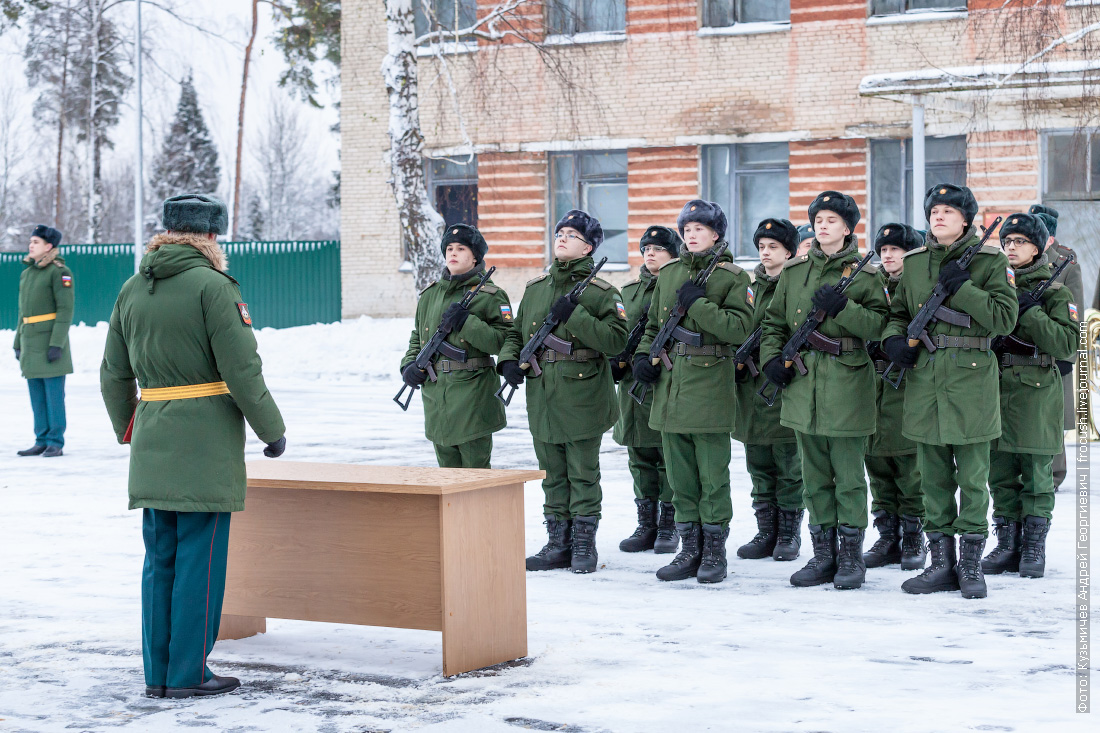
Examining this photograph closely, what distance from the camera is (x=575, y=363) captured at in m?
7.62

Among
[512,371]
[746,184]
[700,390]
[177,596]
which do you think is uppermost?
[746,184]

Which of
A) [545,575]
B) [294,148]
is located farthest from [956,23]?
[294,148]

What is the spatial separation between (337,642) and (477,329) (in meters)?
2.07

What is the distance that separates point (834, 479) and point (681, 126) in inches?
616

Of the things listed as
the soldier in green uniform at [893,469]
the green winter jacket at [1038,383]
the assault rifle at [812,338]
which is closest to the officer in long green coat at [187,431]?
the assault rifle at [812,338]

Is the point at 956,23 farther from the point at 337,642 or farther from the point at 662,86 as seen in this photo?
the point at 337,642

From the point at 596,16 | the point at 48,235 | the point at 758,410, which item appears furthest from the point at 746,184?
the point at 758,410

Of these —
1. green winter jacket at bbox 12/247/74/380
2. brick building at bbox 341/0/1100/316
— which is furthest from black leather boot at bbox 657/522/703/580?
brick building at bbox 341/0/1100/316

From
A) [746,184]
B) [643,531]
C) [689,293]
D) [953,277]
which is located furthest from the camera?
[746,184]

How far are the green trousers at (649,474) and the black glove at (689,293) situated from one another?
4.58 ft

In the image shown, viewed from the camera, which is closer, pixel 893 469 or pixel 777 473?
pixel 893 469

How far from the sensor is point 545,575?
746cm

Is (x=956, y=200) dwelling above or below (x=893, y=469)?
above

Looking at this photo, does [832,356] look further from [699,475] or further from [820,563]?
[820,563]
